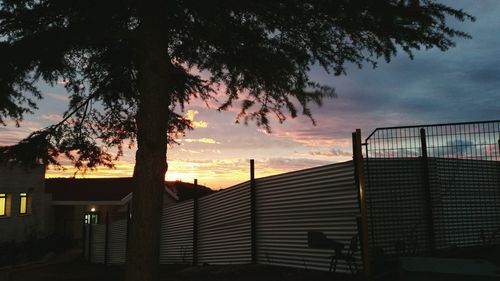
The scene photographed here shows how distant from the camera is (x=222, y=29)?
675cm

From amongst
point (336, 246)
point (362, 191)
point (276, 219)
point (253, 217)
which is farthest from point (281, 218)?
point (362, 191)

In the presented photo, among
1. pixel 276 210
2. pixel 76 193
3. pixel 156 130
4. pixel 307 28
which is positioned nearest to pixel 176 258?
pixel 276 210

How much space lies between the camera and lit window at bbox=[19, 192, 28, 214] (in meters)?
30.2

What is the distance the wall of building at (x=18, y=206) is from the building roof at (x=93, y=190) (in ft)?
10.1

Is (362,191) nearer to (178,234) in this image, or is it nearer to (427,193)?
(427,193)

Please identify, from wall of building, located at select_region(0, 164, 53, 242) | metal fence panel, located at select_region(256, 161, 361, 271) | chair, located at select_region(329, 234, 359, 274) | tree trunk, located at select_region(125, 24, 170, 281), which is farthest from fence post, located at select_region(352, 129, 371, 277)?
wall of building, located at select_region(0, 164, 53, 242)

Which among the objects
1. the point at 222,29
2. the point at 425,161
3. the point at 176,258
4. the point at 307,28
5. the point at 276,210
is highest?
the point at 307,28

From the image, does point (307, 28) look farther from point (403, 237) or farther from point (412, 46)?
point (403, 237)

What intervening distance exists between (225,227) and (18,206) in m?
20.6

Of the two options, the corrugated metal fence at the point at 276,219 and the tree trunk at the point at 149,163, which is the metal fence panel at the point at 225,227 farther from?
the tree trunk at the point at 149,163

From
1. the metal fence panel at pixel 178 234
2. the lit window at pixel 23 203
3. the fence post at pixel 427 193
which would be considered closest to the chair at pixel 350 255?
the fence post at pixel 427 193

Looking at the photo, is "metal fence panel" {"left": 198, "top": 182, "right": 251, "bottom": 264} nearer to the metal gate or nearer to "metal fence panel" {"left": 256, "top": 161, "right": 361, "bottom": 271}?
"metal fence panel" {"left": 256, "top": 161, "right": 361, "bottom": 271}

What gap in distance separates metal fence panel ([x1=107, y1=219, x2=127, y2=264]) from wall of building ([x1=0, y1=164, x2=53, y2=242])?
259 inches

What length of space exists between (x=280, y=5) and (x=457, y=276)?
4630 mm
